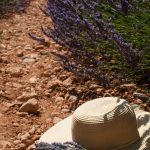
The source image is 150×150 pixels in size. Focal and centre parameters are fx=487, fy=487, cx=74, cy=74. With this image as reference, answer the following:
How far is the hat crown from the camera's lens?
2.54 metres

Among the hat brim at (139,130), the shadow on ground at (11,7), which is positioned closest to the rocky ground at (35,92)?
the hat brim at (139,130)

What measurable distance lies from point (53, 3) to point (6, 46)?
130 cm

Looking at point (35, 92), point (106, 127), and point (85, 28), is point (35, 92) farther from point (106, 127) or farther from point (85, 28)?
point (106, 127)

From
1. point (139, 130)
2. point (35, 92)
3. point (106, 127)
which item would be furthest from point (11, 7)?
point (106, 127)

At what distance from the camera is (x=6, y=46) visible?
4.87 metres

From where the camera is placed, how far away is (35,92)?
3834mm

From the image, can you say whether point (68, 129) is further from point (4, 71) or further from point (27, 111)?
point (4, 71)

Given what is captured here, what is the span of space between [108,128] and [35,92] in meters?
1.39

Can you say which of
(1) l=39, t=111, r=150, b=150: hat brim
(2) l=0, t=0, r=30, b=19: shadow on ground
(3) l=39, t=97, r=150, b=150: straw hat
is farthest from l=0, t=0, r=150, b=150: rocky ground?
(2) l=0, t=0, r=30, b=19: shadow on ground

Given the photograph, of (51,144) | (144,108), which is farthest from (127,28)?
(51,144)

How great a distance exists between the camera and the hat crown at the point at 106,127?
8.34ft

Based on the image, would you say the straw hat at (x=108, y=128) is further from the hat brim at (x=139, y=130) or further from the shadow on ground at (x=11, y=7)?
the shadow on ground at (x=11, y=7)

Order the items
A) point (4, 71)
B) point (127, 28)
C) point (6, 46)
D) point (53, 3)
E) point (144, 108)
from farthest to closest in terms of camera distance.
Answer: point (6, 46)
point (4, 71)
point (53, 3)
point (127, 28)
point (144, 108)

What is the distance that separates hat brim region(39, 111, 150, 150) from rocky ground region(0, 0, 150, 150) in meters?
0.24
